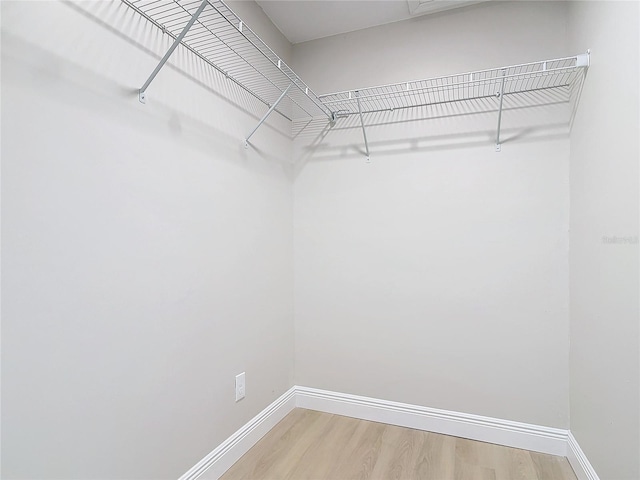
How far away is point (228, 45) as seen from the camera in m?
1.66

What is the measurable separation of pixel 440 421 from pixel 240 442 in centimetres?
109

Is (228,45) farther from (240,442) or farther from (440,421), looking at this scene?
(440,421)

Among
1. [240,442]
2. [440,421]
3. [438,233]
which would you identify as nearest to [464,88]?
[438,233]

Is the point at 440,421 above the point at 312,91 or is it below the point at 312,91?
below

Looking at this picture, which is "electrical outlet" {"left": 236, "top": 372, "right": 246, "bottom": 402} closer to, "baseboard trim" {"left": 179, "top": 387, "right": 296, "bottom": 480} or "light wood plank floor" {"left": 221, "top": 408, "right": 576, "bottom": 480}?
"baseboard trim" {"left": 179, "top": 387, "right": 296, "bottom": 480}

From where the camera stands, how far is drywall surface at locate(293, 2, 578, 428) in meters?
1.82

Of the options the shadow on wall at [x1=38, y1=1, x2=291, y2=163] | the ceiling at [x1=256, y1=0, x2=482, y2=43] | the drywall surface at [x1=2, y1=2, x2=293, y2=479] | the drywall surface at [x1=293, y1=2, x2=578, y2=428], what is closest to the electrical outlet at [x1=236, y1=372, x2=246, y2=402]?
the drywall surface at [x1=2, y1=2, x2=293, y2=479]

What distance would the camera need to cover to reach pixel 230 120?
1734 mm

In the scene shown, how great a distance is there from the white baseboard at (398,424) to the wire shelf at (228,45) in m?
1.71

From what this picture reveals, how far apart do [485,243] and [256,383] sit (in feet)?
4.74

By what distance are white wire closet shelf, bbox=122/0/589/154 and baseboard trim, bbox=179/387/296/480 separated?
4.88 ft

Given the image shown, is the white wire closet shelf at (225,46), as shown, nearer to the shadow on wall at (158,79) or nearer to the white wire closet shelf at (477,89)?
the shadow on wall at (158,79)

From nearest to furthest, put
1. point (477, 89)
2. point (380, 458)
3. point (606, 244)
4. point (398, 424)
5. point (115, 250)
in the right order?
1. point (115, 250)
2. point (606, 244)
3. point (380, 458)
4. point (477, 89)
5. point (398, 424)

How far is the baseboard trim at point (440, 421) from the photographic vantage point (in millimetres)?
1800
